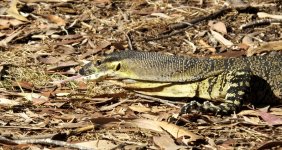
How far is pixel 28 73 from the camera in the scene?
7984 mm

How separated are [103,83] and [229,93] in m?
Result: 1.55

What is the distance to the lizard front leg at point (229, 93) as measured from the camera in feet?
21.7

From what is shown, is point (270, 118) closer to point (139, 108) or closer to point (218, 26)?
point (139, 108)

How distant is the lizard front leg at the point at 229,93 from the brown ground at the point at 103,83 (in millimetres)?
136

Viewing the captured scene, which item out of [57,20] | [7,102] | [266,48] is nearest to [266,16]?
[266,48]

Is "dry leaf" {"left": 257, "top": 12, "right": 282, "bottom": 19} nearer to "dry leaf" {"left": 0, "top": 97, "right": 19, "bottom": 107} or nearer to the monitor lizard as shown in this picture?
the monitor lizard

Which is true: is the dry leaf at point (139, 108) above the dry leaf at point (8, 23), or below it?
below

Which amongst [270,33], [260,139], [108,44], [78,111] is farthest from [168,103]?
[270,33]

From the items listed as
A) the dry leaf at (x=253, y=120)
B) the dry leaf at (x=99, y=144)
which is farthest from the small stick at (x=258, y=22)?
the dry leaf at (x=99, y=144)

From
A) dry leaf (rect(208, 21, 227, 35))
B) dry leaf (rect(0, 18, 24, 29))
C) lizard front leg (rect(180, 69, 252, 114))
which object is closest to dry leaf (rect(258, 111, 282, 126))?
lizard front leg (rect(180, 69, 252, 114))

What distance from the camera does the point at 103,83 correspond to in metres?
7.73

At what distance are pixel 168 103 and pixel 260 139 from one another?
56.1 inches

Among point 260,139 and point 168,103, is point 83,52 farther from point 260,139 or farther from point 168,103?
point 260,139

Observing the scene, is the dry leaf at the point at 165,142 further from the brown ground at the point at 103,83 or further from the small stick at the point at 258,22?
the small stick at the point at 258,22
